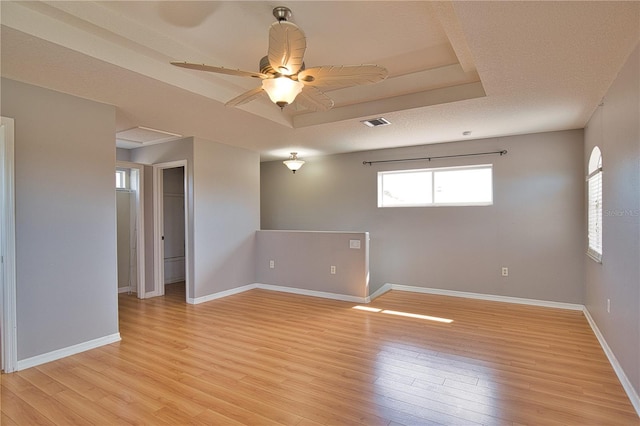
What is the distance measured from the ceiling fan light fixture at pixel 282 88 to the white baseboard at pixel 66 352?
9.76 feet

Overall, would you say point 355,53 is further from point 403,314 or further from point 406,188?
point 406,188

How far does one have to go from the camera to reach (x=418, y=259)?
5.73 meters

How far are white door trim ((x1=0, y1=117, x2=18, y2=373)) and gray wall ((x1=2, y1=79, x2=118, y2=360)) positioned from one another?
0.05m

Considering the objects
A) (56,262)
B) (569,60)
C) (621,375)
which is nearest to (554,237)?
(621,375)

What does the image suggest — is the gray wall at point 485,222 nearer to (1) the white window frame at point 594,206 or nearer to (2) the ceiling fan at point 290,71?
(1) the white window frame at point 594,206

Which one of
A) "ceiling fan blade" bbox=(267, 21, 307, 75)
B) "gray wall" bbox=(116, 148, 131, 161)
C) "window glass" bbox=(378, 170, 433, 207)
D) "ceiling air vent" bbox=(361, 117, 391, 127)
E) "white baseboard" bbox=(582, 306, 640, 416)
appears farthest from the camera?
"gray wall" bbox=(116, 148, 131, 161)

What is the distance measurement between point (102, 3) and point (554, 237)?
5592mm

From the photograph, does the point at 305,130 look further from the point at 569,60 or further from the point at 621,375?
the point at 621,375

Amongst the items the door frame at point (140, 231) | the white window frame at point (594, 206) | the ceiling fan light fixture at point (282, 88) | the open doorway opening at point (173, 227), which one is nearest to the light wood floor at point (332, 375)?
the white window frame at point (594, 206)

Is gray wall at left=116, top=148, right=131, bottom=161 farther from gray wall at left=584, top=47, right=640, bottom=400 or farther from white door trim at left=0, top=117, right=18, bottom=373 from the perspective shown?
gray wall at left=584, top=47, right=640, bottom=400

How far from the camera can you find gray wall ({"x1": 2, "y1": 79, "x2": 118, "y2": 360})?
116 inches

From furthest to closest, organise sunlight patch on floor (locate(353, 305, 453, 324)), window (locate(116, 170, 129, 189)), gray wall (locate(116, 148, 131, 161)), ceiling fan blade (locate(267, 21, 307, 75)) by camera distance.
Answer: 1. gray wall (locate(116, 148, 131, 161))
2. window (locate(116, 170, 129, 189))
3. sunlight patch on floor (locate(353, 305, 453, 324))
4. ceiling fan blade (locate(267, 21, 307, 75))

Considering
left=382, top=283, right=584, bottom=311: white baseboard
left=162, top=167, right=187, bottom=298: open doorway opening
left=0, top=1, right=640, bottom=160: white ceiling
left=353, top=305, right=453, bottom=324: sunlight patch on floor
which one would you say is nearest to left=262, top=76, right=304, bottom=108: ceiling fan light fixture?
left=0, top=1, right=640, bottom=160: white ceiling

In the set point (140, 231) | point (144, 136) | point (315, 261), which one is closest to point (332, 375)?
point (315, 261)
